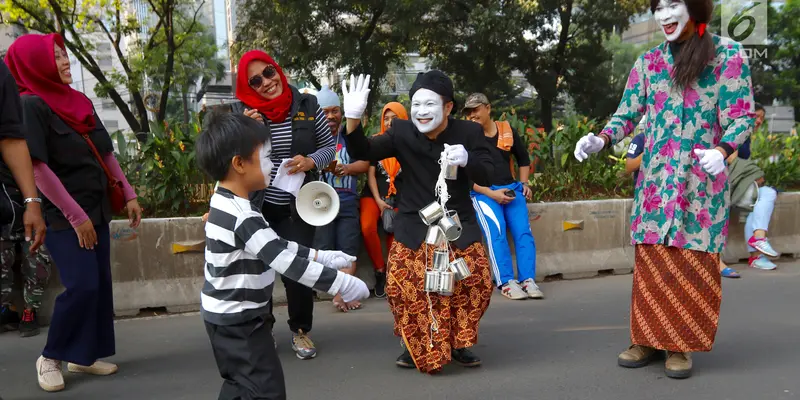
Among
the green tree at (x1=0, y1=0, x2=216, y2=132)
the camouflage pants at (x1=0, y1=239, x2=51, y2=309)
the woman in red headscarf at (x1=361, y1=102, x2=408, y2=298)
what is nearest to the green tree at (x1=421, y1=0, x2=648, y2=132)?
the green tree at (x1=0, y1=0, x2=216, y2=132)

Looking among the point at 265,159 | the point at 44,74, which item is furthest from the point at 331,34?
the point at 265,159

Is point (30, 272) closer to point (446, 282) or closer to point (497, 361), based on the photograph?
point (446, 282)

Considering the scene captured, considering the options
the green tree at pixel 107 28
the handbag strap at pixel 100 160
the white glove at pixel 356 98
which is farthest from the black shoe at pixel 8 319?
the green tree at pixel 107 28

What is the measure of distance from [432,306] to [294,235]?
965 mm

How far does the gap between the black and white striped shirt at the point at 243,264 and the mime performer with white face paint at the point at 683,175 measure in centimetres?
202

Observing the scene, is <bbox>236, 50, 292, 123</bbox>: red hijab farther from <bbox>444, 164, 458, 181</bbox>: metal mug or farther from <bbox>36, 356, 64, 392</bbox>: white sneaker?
<bbox>36, 356, 64, 392</bbox>: white sneaker

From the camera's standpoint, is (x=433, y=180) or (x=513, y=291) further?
(x=513, y=291)

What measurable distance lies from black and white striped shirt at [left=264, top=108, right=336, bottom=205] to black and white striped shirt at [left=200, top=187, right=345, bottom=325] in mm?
1406

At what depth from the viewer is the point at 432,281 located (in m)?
3.80

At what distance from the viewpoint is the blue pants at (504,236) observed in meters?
6.18

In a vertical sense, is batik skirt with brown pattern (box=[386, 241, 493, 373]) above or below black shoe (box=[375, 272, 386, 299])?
above

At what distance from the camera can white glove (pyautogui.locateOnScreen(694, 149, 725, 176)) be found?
3488 mm

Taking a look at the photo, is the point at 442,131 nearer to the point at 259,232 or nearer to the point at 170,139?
the point at 259,232

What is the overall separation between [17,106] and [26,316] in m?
2.69
